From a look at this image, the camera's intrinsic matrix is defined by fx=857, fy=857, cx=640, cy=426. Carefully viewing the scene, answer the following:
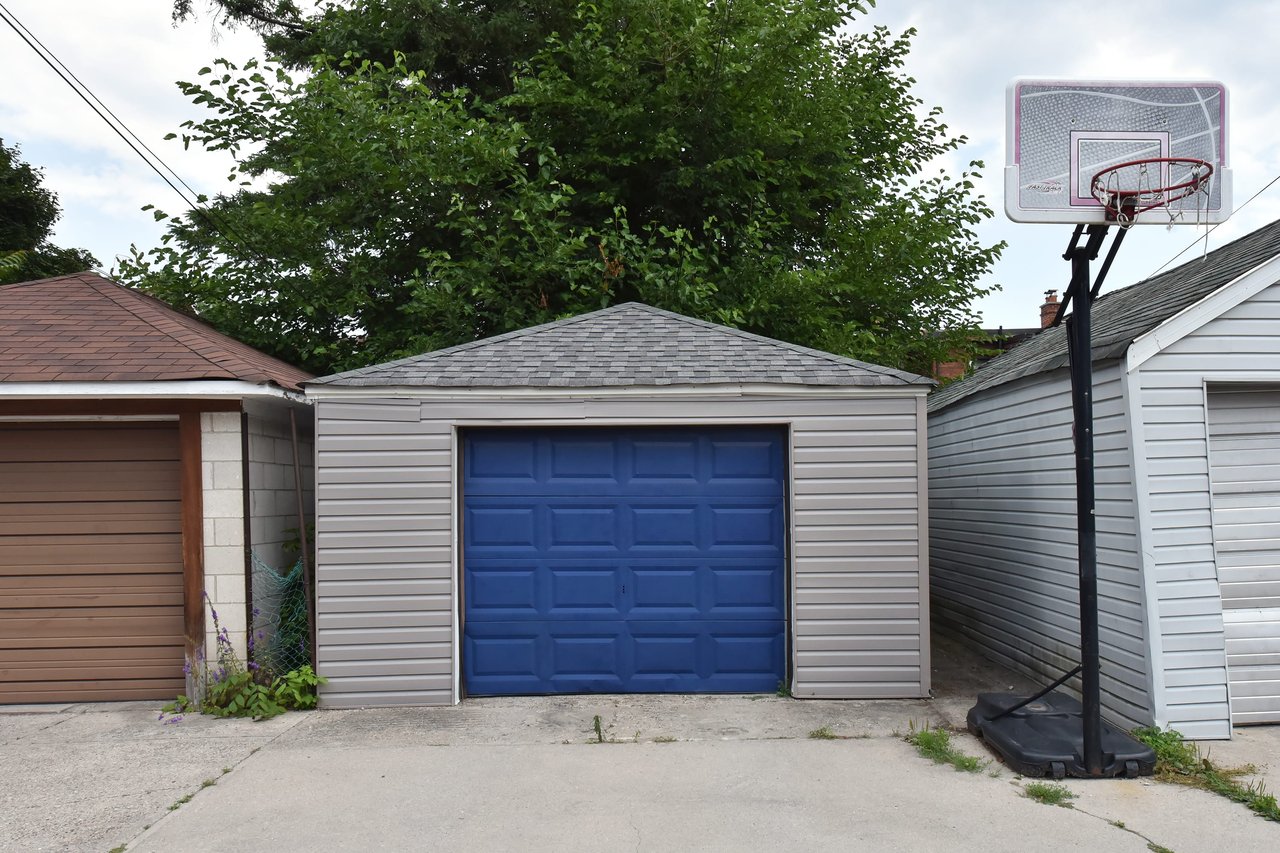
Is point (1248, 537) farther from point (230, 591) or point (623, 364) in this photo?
point (230, 591)

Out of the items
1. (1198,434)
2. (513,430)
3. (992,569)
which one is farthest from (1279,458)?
(513,430)

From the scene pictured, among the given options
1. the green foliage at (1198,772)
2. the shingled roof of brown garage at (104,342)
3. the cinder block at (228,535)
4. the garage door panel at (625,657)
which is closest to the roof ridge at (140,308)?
the shingled roof of brown garage at (104,342)

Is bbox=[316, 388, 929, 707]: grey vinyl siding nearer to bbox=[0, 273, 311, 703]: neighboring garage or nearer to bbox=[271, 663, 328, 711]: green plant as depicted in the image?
bbox=[271, 663, 328, 711]: green plant

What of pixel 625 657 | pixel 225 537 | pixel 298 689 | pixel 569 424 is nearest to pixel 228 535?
pixel 225 537

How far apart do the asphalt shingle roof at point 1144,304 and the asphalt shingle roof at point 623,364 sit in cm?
135

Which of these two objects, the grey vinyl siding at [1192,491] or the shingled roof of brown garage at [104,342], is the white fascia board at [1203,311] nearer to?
the grey vinyl siding at [1192,491]

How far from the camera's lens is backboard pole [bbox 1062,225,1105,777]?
4930 mm

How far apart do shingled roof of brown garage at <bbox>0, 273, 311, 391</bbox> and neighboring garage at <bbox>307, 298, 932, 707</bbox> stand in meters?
1.01

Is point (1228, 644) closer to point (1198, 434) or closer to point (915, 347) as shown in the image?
point (1198, 434)

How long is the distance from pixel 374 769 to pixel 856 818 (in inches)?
112

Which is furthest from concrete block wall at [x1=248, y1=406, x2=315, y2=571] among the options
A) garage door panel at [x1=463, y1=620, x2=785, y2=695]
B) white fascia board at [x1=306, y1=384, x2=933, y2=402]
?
garage door panel at [x1=463, y1=620, x2=785, y2=695]

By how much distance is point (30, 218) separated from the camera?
1991 centimetres

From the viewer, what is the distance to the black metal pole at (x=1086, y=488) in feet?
16.2

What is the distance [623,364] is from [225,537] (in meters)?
3.39
